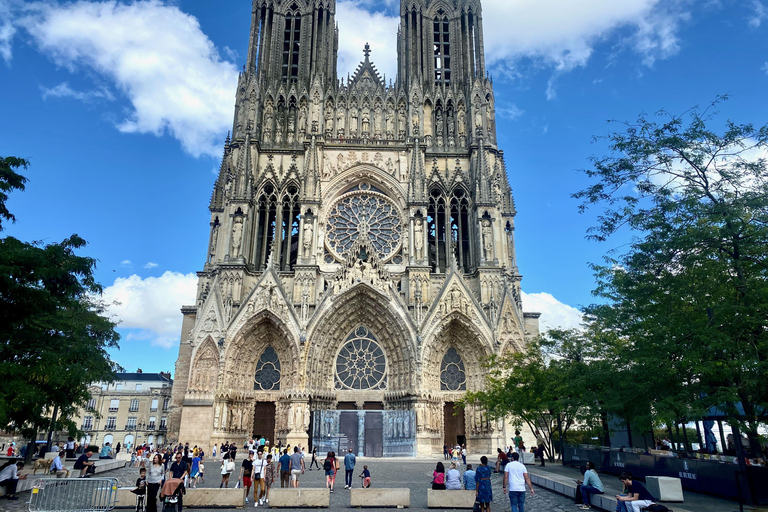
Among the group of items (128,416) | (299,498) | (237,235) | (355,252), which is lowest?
(299,498)

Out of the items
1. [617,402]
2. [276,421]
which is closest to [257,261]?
[276,421]

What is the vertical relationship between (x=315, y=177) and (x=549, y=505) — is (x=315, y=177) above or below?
above

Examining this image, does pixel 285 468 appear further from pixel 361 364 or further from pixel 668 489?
pixel 361 364

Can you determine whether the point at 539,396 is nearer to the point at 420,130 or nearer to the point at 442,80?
the point at 420,130

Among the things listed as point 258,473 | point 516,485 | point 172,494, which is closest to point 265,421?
point 258,473

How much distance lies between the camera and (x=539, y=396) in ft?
78.4

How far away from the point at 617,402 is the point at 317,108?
27.5m

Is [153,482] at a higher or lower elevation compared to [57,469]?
higher

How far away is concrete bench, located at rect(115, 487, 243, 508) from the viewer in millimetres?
12188

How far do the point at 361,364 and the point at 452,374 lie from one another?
529cm

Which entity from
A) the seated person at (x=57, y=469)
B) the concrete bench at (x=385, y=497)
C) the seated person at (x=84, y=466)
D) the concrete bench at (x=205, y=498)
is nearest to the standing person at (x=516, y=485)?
the concrete bench at (x=385, y=497)

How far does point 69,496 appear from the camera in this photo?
35.9ft

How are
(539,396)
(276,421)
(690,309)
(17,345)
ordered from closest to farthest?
(690,309) → (17,345) → (539,396) → (276,421)

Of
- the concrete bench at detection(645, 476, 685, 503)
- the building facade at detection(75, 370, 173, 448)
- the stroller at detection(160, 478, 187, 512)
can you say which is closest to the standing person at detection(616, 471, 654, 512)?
the concrete bench at detection(645, 476, 685, 503)
